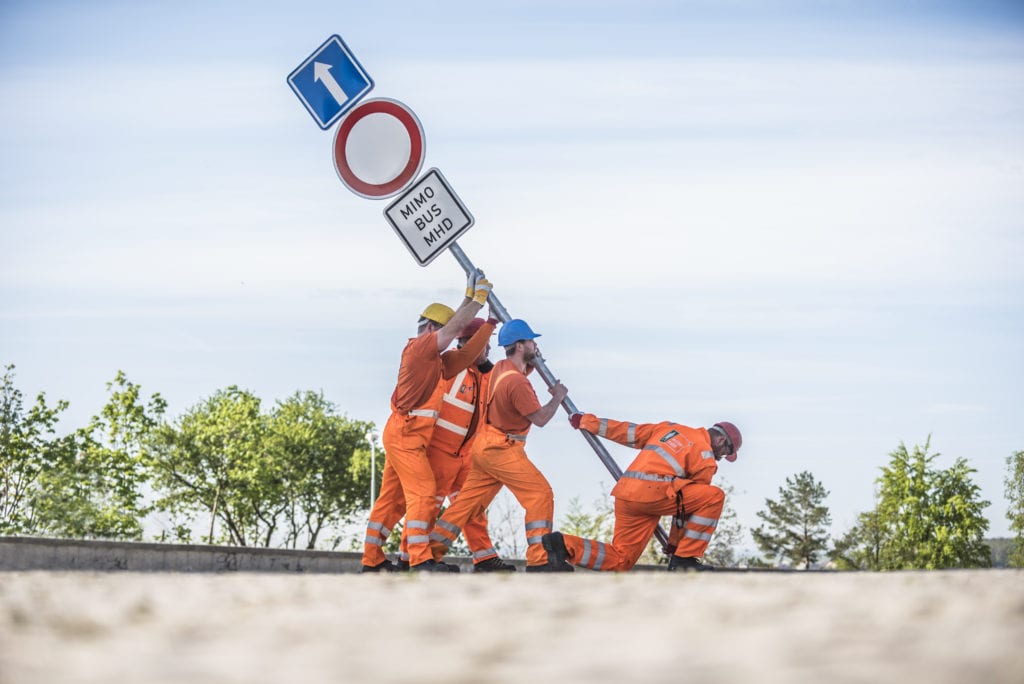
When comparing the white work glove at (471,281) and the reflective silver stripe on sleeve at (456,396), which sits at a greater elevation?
the white work glove at (471,281)

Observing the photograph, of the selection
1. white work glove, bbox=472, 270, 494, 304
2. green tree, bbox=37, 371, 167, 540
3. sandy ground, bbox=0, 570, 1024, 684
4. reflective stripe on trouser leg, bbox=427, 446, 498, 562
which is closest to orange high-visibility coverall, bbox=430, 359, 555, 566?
reflective stripe on trouser leg, bbox=427, 446, 498, 562

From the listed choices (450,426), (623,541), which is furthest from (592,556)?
(450,426)

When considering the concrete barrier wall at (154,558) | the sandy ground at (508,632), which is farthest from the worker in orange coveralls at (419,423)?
the sandy ground at (508,632)

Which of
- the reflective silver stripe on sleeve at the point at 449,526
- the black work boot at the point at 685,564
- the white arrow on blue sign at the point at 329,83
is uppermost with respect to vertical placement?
the white arrow on blue sign at the point at 329,83

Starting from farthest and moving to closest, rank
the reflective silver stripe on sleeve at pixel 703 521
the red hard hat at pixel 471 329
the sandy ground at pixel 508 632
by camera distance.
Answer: the red hard hat at pixel 471 329, the reflective silver stripe on sleeve at pixel 703 521, the sandy ground at pixel 508 632

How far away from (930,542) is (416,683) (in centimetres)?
6755

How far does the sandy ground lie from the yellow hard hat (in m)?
5.39

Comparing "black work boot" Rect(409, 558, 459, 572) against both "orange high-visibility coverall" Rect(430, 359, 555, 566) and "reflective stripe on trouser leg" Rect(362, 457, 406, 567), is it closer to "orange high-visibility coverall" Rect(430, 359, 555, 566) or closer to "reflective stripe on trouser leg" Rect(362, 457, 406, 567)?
"orange high-visibility coverall" Rect(430, 359, 555, 566)

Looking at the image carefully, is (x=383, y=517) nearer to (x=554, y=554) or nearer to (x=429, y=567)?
(x=429, y=567)

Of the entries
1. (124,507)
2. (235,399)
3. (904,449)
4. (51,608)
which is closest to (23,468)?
(124,507)

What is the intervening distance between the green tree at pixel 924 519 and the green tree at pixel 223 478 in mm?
29840

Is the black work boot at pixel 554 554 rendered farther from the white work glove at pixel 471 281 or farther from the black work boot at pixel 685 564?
the white work glove at pixel 471 281

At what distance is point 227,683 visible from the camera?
276 centimetres

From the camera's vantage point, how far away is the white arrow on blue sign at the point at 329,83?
9953mm
